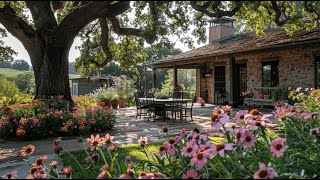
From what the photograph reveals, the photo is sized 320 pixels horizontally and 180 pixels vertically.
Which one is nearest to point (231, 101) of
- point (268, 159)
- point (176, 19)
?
point (176, 19)

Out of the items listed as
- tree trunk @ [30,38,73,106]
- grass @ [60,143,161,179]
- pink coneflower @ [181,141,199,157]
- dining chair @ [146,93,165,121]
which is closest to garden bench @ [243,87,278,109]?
dining chair @ [146,93,165,121]

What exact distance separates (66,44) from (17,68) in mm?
43634

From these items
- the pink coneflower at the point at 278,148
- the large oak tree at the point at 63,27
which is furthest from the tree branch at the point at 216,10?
the pink coneflower at the point at 278,148

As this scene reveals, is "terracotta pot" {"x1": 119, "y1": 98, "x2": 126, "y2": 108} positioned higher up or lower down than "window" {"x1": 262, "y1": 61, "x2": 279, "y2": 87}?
lower down

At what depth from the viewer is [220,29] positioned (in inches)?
781

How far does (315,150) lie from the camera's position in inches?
129

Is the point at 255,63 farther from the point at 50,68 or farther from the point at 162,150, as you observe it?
the point at 162,150

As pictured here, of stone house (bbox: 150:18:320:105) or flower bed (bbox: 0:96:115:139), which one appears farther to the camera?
stone house (bbox: 150:18:320:105)

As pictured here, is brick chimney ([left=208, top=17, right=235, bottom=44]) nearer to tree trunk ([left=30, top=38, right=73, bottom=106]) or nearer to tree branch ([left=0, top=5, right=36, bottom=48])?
tree trunk ([left=30, top=38, right=73, bottom=106])

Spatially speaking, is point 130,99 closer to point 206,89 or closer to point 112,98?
point 112,98

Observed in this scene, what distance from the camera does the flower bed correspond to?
259 inches

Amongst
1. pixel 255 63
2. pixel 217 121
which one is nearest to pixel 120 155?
pixel 217 121

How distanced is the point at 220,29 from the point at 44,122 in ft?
50.6

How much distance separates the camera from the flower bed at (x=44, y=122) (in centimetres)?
657
